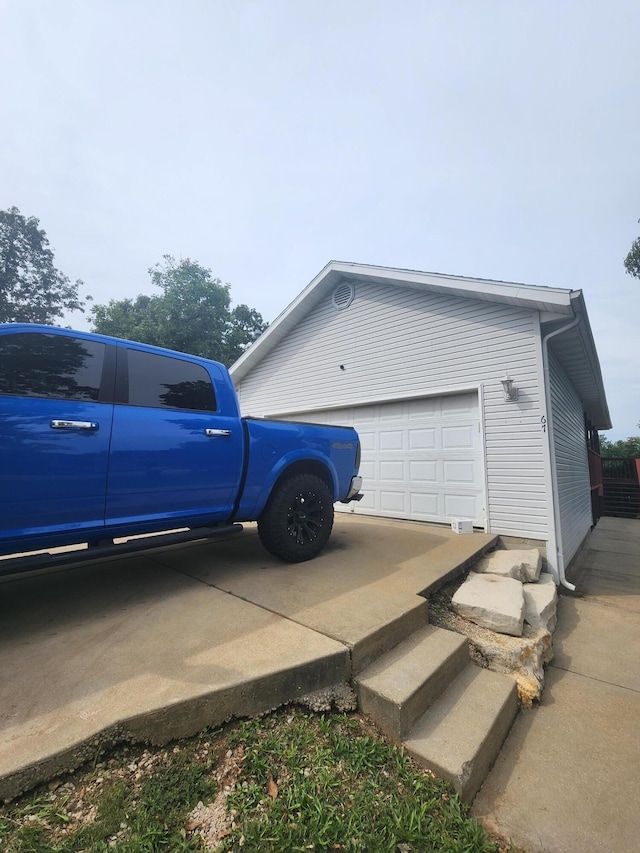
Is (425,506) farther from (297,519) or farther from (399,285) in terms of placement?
(399,285)

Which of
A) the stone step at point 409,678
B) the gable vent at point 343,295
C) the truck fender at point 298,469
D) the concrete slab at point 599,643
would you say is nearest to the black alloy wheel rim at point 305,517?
the truck fender at point 298,469

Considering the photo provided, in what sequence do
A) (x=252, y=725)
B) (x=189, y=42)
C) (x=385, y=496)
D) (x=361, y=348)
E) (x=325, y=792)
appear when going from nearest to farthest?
(x=325, y=792)
(x=252, y=725)
(x=189, y=42)
(x=385, y=496)
(x=361, y=348)

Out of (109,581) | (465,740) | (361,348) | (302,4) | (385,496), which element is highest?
(302,4)

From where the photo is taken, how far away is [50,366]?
92.5 inches

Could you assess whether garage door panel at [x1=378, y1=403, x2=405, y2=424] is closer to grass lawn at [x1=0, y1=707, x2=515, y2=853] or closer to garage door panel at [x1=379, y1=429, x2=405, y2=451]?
garage door panel at [x1=379, y1=429, x2=405, y2=451]

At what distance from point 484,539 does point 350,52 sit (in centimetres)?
758

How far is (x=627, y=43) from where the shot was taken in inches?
214

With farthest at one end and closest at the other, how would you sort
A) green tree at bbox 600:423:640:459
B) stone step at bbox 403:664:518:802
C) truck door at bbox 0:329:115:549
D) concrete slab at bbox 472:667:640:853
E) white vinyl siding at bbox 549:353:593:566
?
green tree at bbox 600:423:640:459, white vinyl siding at bbox 549:353:593:566, truck door at bbox 0:329:115:549, stone step at bbox 403:664:518:802, concrete slab at bbox 472:667:640:853

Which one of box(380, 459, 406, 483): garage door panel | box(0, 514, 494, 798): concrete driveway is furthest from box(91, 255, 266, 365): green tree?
box(0, 514, 494, 798): concrete driveway

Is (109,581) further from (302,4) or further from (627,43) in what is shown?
(627,43)

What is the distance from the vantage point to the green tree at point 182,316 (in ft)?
67.5

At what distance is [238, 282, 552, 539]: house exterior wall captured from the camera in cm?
528

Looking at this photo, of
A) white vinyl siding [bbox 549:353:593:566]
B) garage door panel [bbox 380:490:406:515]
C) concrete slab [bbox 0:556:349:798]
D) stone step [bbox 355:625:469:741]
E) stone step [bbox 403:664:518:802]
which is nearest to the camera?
concrete slab [bbox 0:556:349:798]

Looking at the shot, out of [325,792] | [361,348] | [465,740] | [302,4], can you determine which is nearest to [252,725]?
[325,792]
